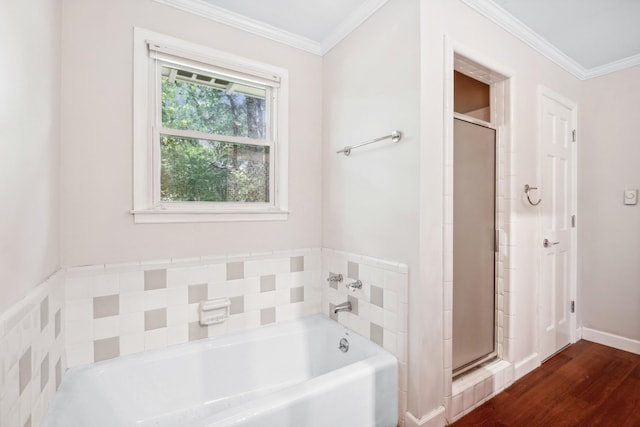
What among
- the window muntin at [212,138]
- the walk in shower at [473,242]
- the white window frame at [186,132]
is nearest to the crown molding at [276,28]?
the white window frame at [186,132]

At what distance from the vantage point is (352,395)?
4.56 ft

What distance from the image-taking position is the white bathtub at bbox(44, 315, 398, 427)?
1.23 meters

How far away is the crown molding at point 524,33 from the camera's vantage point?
1.78m

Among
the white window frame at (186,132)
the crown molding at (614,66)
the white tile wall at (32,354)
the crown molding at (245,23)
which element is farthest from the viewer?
the crown molding at (614,66)

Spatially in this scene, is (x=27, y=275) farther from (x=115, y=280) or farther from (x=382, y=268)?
(x=382, y=268)

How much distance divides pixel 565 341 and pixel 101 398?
3.37 meters

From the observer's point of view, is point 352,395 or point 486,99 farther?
point 486,99

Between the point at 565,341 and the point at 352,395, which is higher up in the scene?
the point at 352,395

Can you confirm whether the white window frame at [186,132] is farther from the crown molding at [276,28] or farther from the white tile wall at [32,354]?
the white tile wall at [32,354]

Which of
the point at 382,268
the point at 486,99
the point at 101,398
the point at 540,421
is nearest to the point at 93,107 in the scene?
the point at 101,398

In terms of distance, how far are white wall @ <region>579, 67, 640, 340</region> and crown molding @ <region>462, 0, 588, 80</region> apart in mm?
336

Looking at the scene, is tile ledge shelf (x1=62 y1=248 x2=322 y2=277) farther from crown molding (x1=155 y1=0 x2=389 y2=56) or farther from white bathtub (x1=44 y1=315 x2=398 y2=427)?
crown molding (x1=155 y1=0 x2=389 y2=56)

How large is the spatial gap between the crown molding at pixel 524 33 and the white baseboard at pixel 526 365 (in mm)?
2264

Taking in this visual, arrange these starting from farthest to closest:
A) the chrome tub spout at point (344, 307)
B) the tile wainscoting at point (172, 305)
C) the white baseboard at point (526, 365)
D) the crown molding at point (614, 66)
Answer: the crown molding at point (614, 66) → the white baseboard at point (526, 365) → the chrome tub spout at point (344, 307) → the tile wainscoting at point (172, 305)
